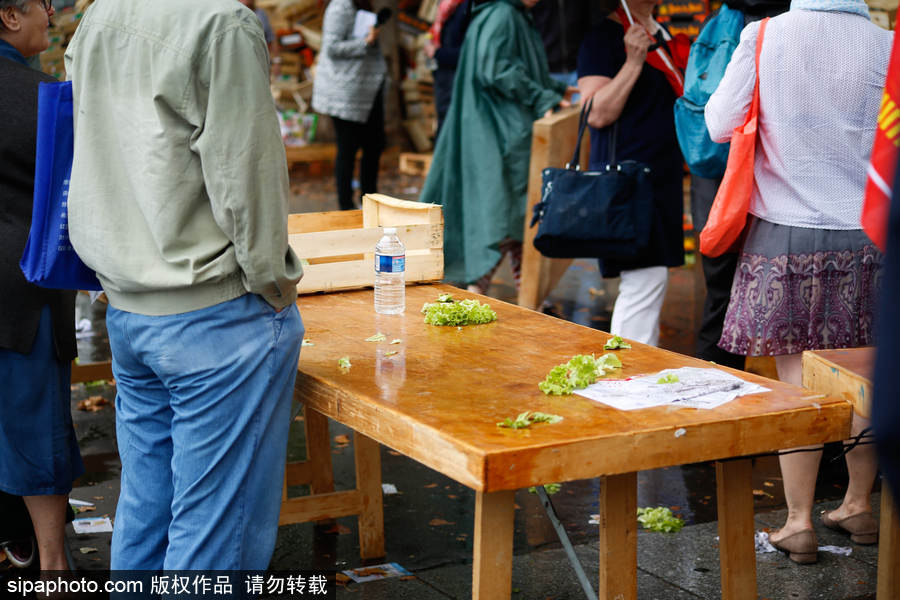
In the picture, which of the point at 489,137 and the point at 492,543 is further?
the point at 489,137

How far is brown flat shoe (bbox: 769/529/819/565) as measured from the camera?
13.3 feet

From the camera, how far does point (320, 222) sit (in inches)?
176

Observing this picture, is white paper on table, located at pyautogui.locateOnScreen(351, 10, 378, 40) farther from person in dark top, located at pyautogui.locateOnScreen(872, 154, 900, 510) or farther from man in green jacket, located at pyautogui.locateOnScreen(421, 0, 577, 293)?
person in dark top, located at pyautogui.locateOnScreen(872, 154, 900, 510)

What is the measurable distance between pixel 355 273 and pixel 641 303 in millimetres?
1626

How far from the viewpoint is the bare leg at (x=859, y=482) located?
A: 4.07 m

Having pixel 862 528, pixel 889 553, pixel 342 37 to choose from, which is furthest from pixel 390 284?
pixel 342 37

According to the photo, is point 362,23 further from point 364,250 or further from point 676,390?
point 676,390

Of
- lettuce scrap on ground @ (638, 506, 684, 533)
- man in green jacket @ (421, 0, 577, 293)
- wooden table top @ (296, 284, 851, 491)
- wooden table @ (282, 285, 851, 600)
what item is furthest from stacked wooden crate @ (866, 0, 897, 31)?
wooden table top @ (296, 284, 851, 491)

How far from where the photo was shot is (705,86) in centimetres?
444

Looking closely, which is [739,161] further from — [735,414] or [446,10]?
[446,10]

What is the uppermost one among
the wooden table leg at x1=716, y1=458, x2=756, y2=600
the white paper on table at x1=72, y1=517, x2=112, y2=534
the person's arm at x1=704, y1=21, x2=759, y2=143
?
the person's arm at x1=704, y1=21, x2=759, y2=143

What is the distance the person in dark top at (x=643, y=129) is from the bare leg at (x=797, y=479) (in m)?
1.03

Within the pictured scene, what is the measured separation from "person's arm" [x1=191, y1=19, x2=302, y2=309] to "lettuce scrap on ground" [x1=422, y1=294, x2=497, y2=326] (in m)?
0.97

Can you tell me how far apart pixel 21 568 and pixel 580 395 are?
239 cm
